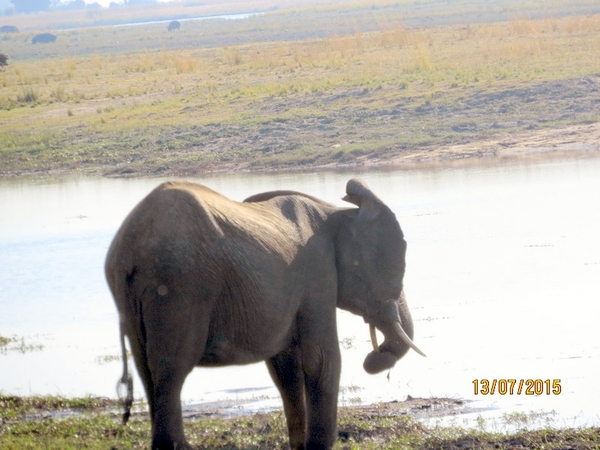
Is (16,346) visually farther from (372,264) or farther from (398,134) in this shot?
(398,134)

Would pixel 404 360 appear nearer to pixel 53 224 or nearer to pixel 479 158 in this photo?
pixel 53 224

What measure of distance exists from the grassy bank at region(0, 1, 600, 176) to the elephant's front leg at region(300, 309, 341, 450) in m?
16.5

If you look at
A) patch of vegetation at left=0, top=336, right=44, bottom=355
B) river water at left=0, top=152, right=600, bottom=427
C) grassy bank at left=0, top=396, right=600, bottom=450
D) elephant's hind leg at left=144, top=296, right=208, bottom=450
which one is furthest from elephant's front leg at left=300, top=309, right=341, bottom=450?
patch of vegetation at left=0, top=336, right=44, bottom=355

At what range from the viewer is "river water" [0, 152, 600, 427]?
8.84 metres

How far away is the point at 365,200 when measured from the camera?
260 inches

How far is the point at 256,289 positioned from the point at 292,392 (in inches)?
41.8

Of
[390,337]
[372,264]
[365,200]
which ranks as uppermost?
[365,200]

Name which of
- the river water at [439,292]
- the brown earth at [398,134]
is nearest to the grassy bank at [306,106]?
the brown earth at [398,134]

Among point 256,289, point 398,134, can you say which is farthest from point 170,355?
point 398,134

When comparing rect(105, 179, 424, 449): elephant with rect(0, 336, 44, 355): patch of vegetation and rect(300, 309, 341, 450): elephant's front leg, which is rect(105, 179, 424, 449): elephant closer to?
rect(300, 309, 341, 450): elephant's front leg

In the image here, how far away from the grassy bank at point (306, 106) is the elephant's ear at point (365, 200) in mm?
16203

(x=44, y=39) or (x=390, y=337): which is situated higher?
(x=44, y=39)
